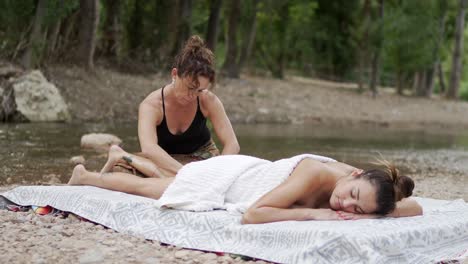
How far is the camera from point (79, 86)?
52.3ft

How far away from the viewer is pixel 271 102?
19172 mm

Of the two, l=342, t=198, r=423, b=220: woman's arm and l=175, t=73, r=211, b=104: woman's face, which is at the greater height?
l=175, t=73, r=211, b=104: woman's face

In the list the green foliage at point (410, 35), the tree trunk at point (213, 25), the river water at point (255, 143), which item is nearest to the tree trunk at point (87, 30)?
the river water at point (255, 143)

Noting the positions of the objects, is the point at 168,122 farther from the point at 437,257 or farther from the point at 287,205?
the point at 437,257

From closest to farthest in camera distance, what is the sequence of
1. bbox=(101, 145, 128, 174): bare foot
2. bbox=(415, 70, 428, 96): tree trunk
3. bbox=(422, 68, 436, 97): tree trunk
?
bbox=(101, 145, 128, 174): bare foot
bbox=(415, 70, 428, 96): tree trunk
bbox=(422, 68, 436, 97): tree trunk

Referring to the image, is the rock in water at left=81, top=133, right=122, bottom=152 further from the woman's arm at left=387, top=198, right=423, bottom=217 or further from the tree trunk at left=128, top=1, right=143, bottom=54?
the tree trunk at left=128, top=1, right=143, bottom=54

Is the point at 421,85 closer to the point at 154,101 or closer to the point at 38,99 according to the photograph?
the point at 38,99

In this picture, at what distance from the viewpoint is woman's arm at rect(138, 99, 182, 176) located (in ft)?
18.8

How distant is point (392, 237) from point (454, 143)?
1164cm

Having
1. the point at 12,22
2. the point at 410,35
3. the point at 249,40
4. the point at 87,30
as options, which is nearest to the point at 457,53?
the point at 410,35

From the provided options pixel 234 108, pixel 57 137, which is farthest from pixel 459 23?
pixel 57 137

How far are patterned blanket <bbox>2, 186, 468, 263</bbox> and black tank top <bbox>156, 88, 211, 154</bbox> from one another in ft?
2.82

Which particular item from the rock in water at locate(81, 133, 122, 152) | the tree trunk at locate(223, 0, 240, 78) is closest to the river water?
the rock in water at locate(81, 133, 122, 152)

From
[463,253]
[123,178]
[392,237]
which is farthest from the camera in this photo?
[123,178]
